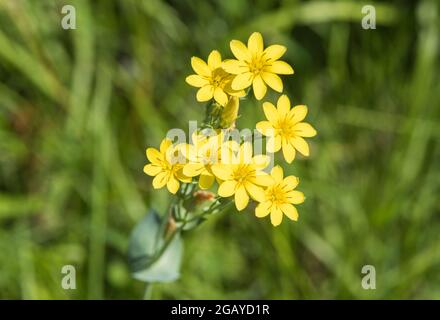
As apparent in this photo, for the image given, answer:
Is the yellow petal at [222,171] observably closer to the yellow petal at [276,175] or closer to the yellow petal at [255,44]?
the yellow petal at [276,175]

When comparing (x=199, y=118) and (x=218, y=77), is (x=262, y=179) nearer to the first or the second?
(x=218, y=77)

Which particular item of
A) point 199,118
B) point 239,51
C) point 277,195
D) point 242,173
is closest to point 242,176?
point 242,173

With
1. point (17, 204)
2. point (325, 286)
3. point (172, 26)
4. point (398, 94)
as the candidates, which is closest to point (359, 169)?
point (398, 94)

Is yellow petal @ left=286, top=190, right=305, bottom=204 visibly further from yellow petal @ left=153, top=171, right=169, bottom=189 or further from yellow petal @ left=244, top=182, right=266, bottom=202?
yellow petal @ left=153, top=171, right=169, bottom=189

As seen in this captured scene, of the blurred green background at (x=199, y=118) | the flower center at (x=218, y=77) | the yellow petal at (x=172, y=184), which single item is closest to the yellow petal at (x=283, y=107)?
the flower center at (x=218, y=77)

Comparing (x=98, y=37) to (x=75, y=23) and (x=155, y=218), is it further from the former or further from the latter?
(x=155, y=218)

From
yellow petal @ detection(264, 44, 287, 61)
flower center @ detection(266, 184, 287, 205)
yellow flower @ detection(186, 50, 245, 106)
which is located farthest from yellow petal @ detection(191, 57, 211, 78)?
flower center @ detection(266, 184, 287, 205)
